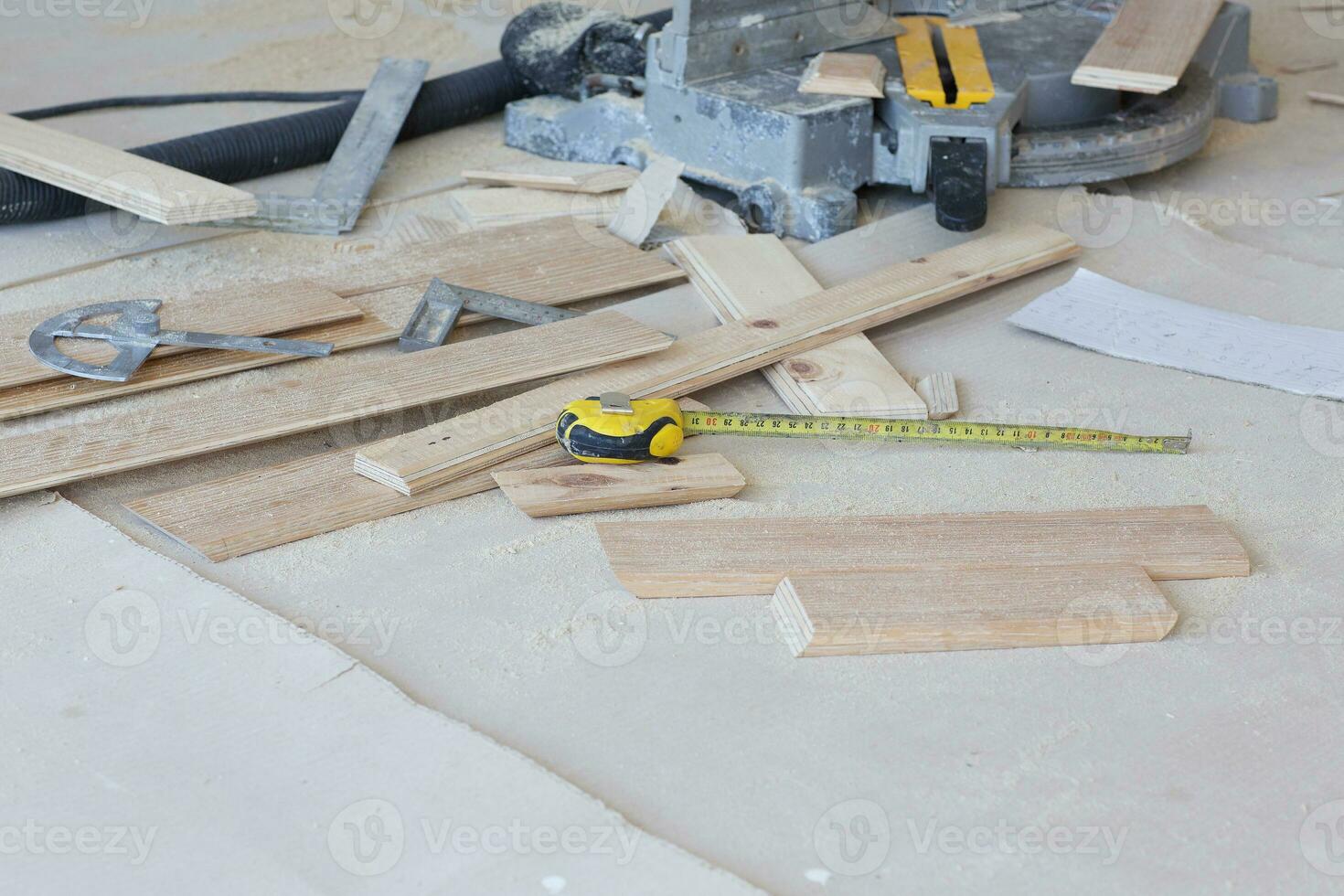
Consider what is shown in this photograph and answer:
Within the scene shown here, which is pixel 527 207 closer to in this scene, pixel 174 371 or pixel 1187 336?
pixel 174 371

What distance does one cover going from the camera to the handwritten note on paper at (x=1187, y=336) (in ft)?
9.27

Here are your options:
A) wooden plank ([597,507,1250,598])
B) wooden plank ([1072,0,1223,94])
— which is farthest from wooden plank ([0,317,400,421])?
wooden plank ([1072,0,1223,94])

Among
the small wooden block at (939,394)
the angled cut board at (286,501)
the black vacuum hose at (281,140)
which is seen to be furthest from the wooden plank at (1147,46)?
the angled cut board at (286,501)

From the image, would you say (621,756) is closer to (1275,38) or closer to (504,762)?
(504,762)

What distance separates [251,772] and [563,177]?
2.30 meters

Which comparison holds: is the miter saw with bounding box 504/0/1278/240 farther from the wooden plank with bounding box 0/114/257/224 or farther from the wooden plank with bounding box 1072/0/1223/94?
the wooden plank with bounding box 0/114/257/224

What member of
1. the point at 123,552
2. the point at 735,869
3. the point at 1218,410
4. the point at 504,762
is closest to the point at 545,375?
the point at 123,552

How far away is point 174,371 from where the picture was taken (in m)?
2.67

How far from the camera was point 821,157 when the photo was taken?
3438 millimetres

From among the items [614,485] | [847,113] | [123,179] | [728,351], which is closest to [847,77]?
[847,113]

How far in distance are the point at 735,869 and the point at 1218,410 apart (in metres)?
1.67

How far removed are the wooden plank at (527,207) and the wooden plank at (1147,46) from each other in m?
1.35

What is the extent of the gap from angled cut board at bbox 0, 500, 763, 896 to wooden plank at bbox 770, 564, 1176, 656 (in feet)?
1.63

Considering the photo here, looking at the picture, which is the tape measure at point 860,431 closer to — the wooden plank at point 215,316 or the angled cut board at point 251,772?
the angled cut board at point 251,772
